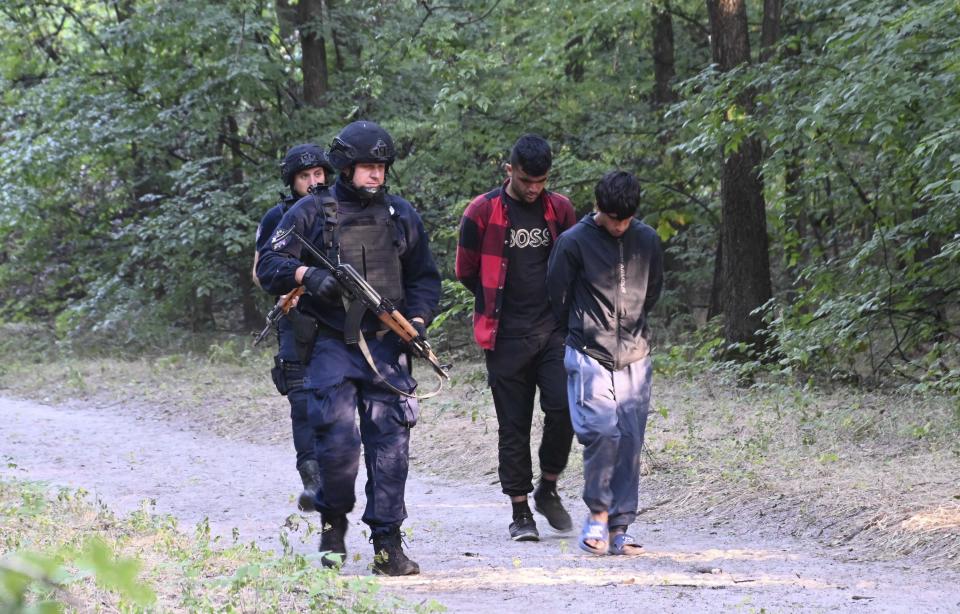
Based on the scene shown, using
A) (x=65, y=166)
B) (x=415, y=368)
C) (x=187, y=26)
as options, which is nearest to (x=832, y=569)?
(x=415, y=368)

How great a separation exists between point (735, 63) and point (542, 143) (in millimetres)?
6597

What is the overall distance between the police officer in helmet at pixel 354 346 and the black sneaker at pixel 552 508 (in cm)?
137

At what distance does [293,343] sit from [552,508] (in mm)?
1977

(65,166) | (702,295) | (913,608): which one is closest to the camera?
(913,608)

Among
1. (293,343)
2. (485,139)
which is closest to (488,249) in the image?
(293,343)

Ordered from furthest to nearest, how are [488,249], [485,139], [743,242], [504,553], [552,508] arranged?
1. [485,139]
2. [743,242]
3. [552,508]
4. [488,249]
5. [504,553]

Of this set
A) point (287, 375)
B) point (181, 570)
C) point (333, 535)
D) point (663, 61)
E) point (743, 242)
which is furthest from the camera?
point (663, 61)

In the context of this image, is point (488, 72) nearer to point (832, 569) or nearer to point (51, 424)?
point (51, 424)

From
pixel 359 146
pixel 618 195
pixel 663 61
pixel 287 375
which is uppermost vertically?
pixel 663 61

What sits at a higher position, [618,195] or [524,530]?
[618,195]

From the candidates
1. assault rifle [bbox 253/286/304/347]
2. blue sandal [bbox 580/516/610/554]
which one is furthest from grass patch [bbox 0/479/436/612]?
blue sandal [bbox 580/516/610/554]

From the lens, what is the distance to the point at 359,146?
17.6ft

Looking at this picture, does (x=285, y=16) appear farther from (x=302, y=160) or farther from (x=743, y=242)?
(x=302, y=160)

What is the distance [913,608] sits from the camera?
4.53 meters
